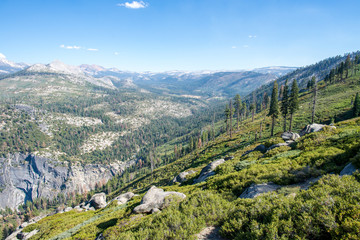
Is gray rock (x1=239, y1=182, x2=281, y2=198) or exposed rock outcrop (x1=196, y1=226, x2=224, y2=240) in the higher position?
gray rock (x1=239, y1=182, x2=281, y2=198)

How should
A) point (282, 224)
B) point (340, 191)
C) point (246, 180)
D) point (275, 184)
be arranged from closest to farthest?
point (282, 224), point (340, 191), point (275, 184), point (246, 180)

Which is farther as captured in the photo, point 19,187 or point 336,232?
point 19,187

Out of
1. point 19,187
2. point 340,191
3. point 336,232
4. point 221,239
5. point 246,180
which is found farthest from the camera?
point 19,187

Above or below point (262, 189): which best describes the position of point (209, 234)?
below

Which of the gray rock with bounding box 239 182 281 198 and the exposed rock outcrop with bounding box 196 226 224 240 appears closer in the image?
the exposed rock outcrop with bounding box 196 226 224 240

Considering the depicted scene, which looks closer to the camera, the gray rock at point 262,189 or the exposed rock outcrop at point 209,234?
the exposed rock outcrop at point 209,234

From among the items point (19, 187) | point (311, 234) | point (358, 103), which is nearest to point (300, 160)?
point (311, 234)

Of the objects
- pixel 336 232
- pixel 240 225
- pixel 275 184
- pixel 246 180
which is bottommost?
pixel 246 180

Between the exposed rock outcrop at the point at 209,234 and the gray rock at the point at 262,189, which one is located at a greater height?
the gray rock at the point at 262,189

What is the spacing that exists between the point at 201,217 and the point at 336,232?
567cm

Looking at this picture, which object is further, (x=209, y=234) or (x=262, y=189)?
(x=262, y=189)

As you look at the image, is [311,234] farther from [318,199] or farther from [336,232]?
[318,199]

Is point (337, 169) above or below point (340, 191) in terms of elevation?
below

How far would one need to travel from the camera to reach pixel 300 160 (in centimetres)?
1378
